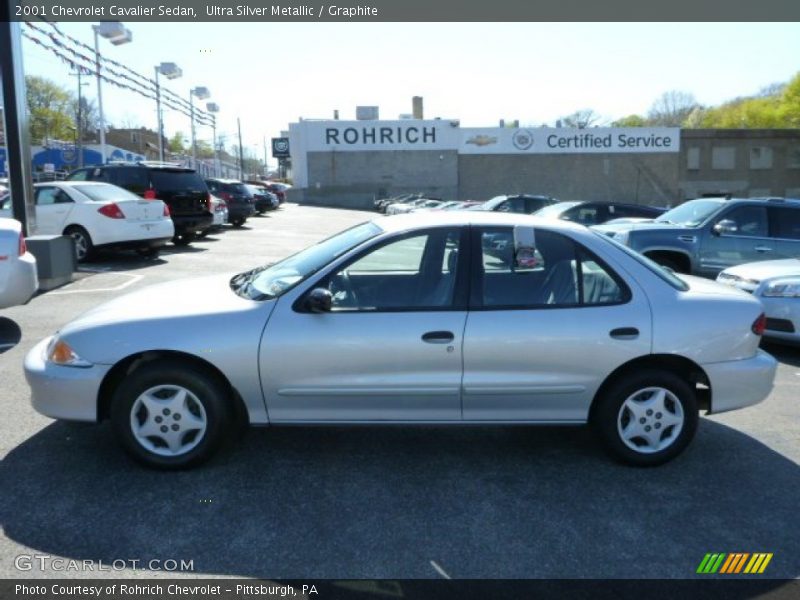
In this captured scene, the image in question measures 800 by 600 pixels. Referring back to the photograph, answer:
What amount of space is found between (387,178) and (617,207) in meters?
40.0

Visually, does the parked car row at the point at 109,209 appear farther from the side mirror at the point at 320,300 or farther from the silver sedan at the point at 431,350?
the side mirror at the point at 320,300

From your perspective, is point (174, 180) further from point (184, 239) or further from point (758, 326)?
point (758, 326)

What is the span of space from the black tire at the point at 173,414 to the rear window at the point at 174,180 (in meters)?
11.9

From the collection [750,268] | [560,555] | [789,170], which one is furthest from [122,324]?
[789,170]

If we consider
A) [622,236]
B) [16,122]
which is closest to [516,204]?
[622,236]

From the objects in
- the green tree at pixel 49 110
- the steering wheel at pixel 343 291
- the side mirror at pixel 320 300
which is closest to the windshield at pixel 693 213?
the steering wheel at pixel 343 291

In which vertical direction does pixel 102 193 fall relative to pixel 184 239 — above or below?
above

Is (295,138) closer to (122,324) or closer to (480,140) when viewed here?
(480,140)

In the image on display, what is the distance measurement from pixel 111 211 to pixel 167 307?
361 inches

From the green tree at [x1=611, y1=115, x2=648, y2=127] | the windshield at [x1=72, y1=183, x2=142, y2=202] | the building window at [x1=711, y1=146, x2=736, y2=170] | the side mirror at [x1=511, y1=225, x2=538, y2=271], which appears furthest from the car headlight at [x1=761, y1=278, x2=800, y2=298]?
the green tree at [x1=611, y1=115, x2=648, y2=127]

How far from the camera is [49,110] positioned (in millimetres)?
73562

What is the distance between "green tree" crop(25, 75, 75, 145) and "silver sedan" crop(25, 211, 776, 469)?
7590 cm

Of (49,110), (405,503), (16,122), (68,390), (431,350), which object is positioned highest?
(49,110)
